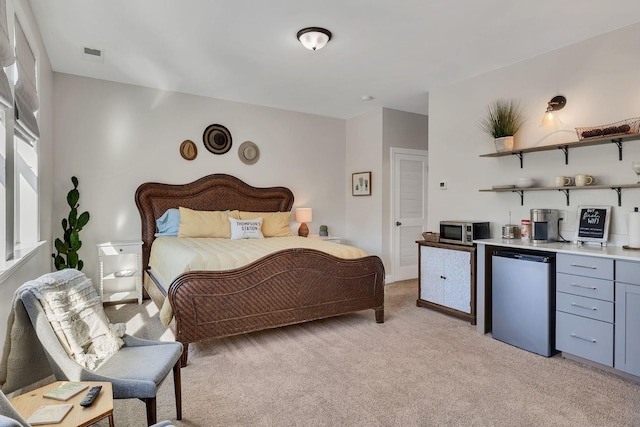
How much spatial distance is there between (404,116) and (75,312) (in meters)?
4.82

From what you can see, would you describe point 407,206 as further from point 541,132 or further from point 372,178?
point 541,132

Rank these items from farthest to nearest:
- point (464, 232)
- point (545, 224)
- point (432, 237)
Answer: point (432, 237) → point (464, 232) → point (545, 224)

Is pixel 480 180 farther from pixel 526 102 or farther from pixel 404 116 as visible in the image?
pixel 404 116

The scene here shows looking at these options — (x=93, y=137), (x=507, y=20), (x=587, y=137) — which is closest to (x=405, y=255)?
(x=587, y=137)

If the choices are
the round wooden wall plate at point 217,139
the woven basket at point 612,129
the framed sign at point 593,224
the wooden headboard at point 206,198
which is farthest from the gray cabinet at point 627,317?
the round wooden wall plate at point 217,139

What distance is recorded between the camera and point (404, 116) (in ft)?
17.8

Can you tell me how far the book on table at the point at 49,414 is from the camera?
3.74 feet

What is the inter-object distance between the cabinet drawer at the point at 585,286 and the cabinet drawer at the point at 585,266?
0.03m

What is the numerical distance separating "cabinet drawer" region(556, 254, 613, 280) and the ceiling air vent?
4.43 m

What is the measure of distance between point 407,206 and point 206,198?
9.58ft

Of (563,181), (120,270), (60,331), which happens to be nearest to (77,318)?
(60,331)

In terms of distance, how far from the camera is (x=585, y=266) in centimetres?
261

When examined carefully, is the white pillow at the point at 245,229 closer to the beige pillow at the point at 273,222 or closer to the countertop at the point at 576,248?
the beige pillow at the point at 273,222

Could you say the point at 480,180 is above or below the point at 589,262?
above
